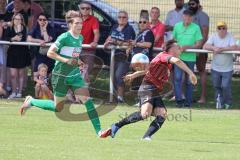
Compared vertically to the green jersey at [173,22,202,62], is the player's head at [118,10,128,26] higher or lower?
higher

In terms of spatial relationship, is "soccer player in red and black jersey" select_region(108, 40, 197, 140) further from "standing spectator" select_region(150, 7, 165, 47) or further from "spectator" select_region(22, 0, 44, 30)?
Result: "spectator" select_region(22, 0, 44, 30)

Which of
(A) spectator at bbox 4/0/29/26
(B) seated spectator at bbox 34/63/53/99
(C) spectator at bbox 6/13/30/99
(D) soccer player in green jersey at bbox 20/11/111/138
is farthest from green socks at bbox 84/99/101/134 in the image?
(A) spectator at bbox 4/0/29/26

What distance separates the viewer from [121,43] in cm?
1938

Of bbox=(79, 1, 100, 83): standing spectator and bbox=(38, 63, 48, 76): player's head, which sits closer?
bbox=(38, 63, 48, 76): player's head

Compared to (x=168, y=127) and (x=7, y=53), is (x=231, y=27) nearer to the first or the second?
(x=7, y=53)

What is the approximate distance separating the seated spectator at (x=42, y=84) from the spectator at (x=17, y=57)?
724 millimetres

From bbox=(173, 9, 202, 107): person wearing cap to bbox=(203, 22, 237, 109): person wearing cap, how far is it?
32cm

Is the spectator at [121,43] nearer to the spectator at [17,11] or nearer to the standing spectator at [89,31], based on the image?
the standing spectator at [89,31]

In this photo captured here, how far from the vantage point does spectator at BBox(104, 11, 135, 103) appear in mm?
19328

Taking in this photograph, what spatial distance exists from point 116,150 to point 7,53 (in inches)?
368

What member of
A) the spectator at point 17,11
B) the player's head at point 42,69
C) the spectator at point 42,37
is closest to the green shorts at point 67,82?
the player's head at point 42,69

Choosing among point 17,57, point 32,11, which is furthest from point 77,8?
point 17,57

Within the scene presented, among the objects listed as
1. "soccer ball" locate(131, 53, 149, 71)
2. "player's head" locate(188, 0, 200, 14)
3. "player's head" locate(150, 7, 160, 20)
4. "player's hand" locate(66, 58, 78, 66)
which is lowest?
"soccer ball" locate(131, 53, 149, 71)

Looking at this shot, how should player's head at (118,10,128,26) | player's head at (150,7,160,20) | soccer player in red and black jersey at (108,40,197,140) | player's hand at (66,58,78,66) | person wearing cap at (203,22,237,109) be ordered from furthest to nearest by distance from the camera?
1. player's head at (150,7,160,20)
2. player's head at (118,10,128,26)
3. person wearing cap at (203,22,237,109)
4. player's hand at (66,58,78,66)
5. soccer player in red and black jersey at (108,40,197,140)
